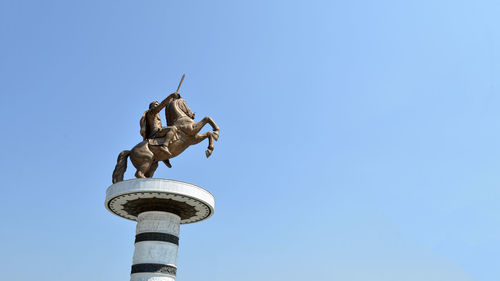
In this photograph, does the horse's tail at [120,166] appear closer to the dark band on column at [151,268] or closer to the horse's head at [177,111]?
the horse's head at [177,111]

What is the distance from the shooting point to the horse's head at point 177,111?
78.8 feet

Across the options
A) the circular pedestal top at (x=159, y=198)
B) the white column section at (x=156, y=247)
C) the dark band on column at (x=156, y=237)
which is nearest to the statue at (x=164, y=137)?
the circular pedestal top at (x=159, y=198)

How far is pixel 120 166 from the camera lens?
75.6 feet

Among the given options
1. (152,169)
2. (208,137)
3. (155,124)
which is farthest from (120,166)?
(208,137)

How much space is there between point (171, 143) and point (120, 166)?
254cm

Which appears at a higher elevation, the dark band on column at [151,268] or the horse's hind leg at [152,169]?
the horse's hind leg at [152,169]

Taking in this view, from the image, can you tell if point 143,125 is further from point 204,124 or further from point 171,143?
point 204,124

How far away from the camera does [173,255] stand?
21.3 m

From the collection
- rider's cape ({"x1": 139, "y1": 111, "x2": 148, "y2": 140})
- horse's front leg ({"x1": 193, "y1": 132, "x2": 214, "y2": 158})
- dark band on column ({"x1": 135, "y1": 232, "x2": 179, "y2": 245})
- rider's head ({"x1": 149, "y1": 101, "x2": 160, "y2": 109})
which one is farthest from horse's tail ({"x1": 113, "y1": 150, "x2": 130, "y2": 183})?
horse's front leg ({"x1": 193, "y1": 132, "x2": 214, "y2": 158})

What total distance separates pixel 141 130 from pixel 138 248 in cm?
572

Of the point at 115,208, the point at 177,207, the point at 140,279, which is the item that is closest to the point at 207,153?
the point at 177,207

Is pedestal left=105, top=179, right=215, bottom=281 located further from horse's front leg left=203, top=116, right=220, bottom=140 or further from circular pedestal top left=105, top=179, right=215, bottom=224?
horse's front leg left=203, top=116, right=220, bottom=140

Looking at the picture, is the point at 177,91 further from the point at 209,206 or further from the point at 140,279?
the point at 140,279

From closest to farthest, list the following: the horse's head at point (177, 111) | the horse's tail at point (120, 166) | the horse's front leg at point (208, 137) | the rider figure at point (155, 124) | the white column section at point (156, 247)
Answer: the white column section at point (156, 247), the horse's tail at point (120, 166), the rider figure at point (155, 124), the horse's front leg at point (208, 137), the horse's head at point (177, 111)
